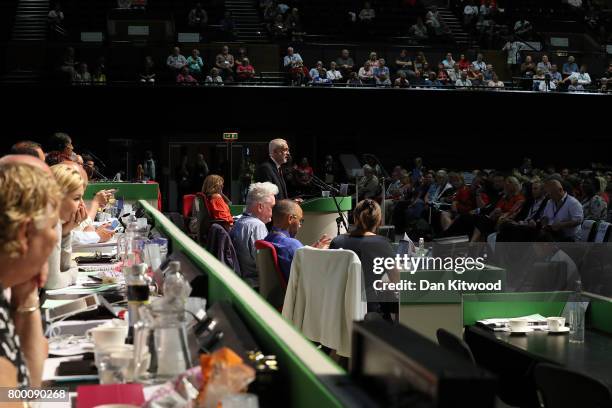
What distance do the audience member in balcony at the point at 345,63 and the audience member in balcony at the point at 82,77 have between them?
5158 mm

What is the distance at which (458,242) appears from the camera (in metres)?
7.16

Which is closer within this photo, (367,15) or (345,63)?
(345,63)

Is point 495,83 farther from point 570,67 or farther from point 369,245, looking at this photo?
point 369,245

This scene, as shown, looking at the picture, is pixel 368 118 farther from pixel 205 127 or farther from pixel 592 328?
pixel 592 328

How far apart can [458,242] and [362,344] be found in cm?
590

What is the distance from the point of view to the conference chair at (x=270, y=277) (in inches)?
199

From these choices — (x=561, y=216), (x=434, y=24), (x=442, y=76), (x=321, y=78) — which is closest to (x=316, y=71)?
(x=321, y=78)

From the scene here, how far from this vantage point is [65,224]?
3998mm

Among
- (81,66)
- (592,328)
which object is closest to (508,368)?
(592,328)

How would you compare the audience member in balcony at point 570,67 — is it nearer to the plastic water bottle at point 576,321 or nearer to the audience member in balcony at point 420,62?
the audience member in balcony at point 420,62

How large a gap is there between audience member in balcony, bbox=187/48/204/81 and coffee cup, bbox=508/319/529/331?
13167 mm

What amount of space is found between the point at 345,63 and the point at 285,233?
1291 centimetres

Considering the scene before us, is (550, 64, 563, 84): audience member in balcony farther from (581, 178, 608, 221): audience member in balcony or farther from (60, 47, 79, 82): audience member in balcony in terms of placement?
(60, 47, 79, 82): audience member in balcony

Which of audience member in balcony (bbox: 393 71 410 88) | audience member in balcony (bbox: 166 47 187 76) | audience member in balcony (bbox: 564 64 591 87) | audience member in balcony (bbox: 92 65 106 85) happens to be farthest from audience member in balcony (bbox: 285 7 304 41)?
audience member in balcony (bbox: 564 64 591 87)
